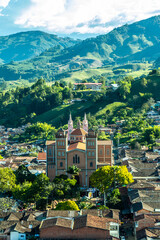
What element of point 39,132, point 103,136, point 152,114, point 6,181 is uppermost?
point 152,114

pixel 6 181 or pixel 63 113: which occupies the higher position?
pixel 63 113

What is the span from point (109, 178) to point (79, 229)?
11.7m

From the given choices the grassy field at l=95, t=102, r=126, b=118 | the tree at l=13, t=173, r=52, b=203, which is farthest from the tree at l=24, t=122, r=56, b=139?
the tree at l=13, t=173, r=52, b=203

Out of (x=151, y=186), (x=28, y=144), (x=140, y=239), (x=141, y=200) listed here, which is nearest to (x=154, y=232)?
(x=140, y=239)

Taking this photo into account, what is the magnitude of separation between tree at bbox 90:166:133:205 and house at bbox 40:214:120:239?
357 inches

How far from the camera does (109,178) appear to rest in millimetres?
47000

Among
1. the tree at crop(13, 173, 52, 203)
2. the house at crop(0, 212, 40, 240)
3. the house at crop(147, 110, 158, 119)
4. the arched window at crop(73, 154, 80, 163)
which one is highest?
the house at crop(147, 110, 158, 119)

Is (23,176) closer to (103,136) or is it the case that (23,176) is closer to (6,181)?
(6,181)

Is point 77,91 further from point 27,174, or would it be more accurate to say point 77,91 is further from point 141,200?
point 141,200

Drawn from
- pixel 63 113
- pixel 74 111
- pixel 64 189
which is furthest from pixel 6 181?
pixel 63 113

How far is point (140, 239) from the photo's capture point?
3522 centimetres

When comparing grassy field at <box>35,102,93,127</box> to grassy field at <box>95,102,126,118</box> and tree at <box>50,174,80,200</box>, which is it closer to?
grassy field at <box>95,102,126,118</box>

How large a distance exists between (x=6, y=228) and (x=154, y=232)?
50.1 feet

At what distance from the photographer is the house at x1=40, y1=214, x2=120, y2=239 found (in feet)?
119
